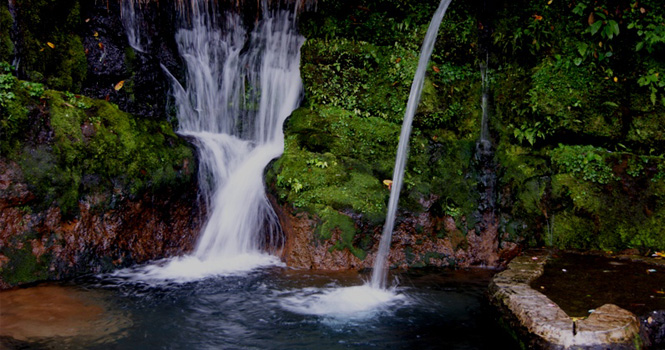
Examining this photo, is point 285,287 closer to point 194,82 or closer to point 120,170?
point 120,170

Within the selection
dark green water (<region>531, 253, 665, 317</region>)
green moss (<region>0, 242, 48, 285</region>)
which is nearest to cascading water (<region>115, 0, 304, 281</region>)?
green moss (<region>0, 242, 48, 285</region>)

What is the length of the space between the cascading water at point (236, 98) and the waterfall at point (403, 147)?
2.19 m

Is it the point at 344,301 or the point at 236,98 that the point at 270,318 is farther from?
the point at 236,98

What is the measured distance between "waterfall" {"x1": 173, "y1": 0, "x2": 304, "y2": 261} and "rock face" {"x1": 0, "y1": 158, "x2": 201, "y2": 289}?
47.5 inches

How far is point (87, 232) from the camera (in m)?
6.27

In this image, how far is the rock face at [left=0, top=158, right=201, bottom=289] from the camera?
5.64 metres

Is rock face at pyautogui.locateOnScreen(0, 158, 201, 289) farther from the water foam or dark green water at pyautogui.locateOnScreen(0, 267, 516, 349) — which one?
the water foam

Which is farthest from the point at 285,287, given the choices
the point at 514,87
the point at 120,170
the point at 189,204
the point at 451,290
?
the point at 514,87

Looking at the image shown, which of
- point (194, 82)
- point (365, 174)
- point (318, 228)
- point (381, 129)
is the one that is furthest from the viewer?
point (194, 82)

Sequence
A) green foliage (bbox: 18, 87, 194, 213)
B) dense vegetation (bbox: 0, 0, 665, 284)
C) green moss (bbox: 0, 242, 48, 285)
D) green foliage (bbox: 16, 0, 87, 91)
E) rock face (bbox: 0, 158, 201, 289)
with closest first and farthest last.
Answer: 1. green moss (bbox: 0, 242, 48, 285)
2. rock face (bbox: 0, 158, 201, 289)
3. green foliage (bbox: 18, 87, 194, 213)
4. dense vegetation (bbox: 0, 0, 665, 284)
5. green foliage (bbox: 16, 0, 87, 91)

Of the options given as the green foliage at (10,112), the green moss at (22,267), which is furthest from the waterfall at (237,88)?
the green moss at (22,267)

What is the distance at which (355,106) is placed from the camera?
8.00 metres

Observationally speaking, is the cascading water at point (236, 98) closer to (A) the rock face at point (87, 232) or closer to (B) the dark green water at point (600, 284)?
(A) the rock face at point (87, 232)

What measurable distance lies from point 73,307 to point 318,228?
3.38 metres
